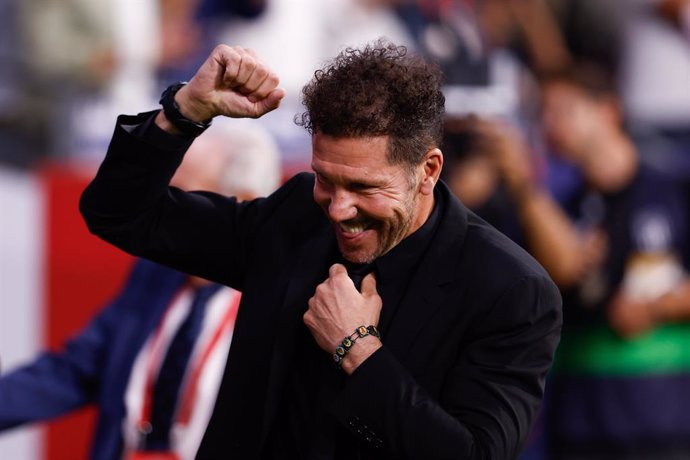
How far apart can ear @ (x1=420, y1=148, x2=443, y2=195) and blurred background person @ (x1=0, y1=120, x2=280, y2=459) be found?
130 centimetres

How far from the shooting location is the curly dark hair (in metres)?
1.95

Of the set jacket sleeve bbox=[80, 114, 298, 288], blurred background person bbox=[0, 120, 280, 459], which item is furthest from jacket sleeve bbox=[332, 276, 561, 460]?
blurred background person bbox=[0, 120, 280, 459]

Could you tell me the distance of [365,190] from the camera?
1.99 meters

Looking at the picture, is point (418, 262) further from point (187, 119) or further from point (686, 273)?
point (686, 273)

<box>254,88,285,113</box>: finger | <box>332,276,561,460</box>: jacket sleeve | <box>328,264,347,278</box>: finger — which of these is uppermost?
<box>254,88,285,113</box>: finger

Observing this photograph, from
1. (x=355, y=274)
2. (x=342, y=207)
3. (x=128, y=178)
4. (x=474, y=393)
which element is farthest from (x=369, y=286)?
(x=128, y=178)

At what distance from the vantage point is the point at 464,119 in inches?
191

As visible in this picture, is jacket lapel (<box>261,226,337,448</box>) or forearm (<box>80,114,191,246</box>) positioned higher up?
forearm (<box>80,114,191,246</box>)

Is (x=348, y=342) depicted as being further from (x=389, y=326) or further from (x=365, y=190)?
(x=365, y=190)

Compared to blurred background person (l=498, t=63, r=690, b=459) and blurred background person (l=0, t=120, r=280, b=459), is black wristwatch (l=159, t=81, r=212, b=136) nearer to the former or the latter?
blurred background person (l=0, t=120, r=280, b=459)

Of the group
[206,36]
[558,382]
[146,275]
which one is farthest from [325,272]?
[558,382]

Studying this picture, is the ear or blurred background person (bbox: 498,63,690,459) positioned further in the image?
blurred background person (bbox: 498,63,690,459)

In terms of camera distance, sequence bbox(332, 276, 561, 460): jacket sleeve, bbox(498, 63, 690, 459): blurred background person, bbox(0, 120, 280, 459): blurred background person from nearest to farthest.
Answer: bbox(332, 276, 561, 460): jacket sleeve → bbox(0, 120, 280, 459): blurred background person → bbox(498, 63, 690, 459): blurred background person

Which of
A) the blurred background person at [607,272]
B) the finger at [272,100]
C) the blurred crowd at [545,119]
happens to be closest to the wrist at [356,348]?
the finger at [272,100]
